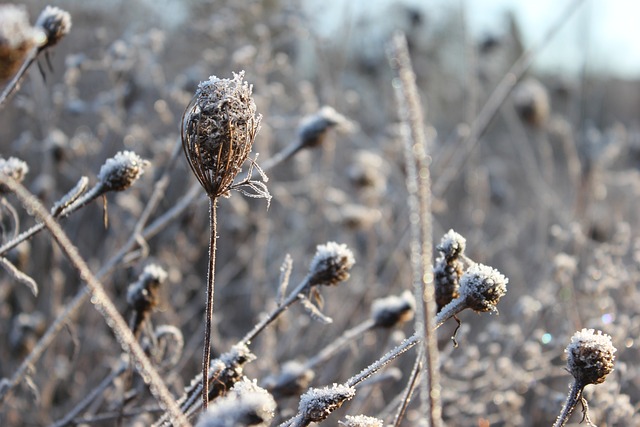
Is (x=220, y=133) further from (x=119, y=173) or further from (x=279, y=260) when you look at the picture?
(x=279, y=260)

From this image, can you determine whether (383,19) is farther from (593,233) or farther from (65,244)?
(65,244)

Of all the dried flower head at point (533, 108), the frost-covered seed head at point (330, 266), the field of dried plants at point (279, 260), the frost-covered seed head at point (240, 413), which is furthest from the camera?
the dried flower head at point (533, 108)

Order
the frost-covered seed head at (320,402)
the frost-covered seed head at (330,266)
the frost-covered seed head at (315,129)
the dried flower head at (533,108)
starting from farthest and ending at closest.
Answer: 1. the dried flower head at (533,108)
2. the frost-covered seed head at (315,129)
3. the frost-covered seed head at (330,266)
4. the frost-covered seed head at (320,402)

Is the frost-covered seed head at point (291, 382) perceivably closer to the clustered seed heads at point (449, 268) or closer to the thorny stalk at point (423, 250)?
the clustered seed heads at point (449, 268)

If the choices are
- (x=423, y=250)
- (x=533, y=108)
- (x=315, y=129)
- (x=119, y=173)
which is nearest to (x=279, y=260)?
(x=533, y=108)

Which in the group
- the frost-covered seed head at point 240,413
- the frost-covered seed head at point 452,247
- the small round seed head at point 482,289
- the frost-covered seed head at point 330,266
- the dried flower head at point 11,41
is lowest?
the frost-covered seed head at point 240,413

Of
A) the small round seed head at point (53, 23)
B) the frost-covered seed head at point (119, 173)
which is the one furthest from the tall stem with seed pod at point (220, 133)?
the small round seed head at point (53, 23)

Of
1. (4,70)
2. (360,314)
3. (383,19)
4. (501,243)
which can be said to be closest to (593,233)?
(501,243)

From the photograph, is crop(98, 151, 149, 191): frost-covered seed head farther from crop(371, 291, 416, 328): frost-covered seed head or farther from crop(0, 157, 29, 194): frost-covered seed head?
crop(371, 291, 416, 328): frost-covered seed head
